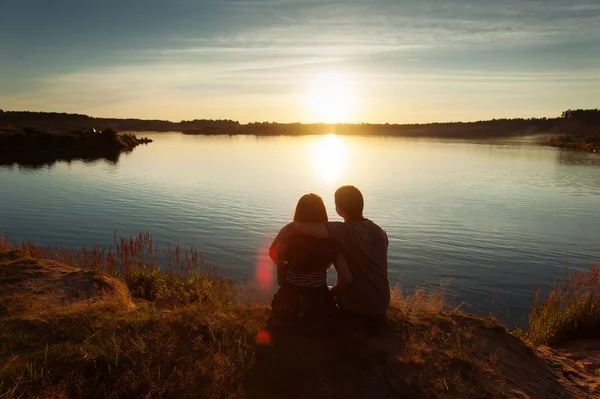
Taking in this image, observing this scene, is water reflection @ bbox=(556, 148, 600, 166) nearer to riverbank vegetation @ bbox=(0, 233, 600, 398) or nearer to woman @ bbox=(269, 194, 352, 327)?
riverbank vegetation @ bbox=(0, 233, 600, 398)

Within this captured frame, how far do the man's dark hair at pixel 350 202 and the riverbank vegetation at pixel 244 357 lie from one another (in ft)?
5.60

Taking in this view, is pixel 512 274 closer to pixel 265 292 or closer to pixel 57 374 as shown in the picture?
pixel 265 292

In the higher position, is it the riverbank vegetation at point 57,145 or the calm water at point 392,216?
the riverbank vegetation at point 57,145

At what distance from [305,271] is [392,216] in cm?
1732

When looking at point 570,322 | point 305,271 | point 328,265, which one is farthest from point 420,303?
point 305,271

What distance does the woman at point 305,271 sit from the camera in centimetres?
572

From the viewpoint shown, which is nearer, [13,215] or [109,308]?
[109,308]

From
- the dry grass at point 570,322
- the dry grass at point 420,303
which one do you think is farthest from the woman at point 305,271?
the dry grass at point 570,322

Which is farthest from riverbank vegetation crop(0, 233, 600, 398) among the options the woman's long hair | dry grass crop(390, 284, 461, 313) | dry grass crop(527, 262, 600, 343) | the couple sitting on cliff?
the woman's long hair

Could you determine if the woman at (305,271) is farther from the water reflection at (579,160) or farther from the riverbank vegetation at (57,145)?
the water reflection at (579,160)

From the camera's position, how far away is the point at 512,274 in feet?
45.8

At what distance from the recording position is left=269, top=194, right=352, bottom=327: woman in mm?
5723

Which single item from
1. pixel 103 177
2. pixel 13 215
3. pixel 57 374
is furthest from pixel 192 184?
pixel 57 374

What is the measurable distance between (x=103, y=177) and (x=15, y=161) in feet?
62.8
